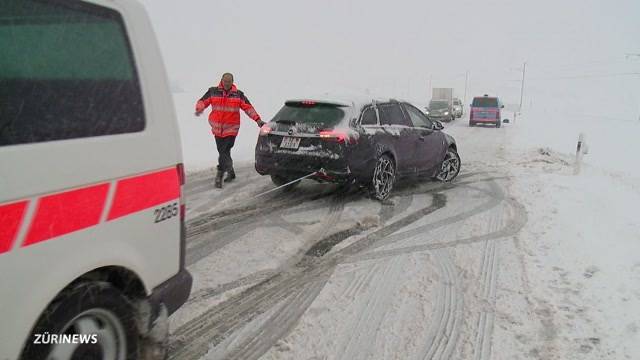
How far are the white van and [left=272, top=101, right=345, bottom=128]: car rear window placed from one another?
405cm

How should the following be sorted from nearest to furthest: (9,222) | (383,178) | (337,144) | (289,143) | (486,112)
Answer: (9,222) < (337,144) < (289,143) < (383,178) < (486,112)

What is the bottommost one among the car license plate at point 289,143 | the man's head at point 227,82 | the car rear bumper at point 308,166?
the car rear bumper at point 308,166

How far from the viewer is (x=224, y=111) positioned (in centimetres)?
785

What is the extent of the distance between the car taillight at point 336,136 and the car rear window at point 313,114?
0.11 meters

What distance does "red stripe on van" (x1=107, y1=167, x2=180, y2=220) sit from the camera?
230 cm

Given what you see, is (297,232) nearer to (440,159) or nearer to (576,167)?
(440,159)

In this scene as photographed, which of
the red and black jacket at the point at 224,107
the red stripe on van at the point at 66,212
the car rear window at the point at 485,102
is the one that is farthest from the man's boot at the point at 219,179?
the car rear window at the point at 485,102

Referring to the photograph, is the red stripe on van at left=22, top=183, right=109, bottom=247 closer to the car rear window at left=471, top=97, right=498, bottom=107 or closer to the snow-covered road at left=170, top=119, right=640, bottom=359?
the snow-covered road at left=170, top=119, right=640, bottom=359

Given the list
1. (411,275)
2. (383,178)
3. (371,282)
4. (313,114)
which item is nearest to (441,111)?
(383,178)

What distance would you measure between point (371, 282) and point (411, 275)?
43 centimetres

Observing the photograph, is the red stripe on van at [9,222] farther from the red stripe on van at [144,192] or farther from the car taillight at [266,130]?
the car taillight at [266,130]

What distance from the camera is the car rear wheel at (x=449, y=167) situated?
29.7ft

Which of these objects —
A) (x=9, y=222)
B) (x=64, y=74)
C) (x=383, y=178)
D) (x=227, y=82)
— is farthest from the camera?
(x=227, y=82)

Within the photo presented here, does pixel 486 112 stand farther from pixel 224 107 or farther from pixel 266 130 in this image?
pixel 266 130
